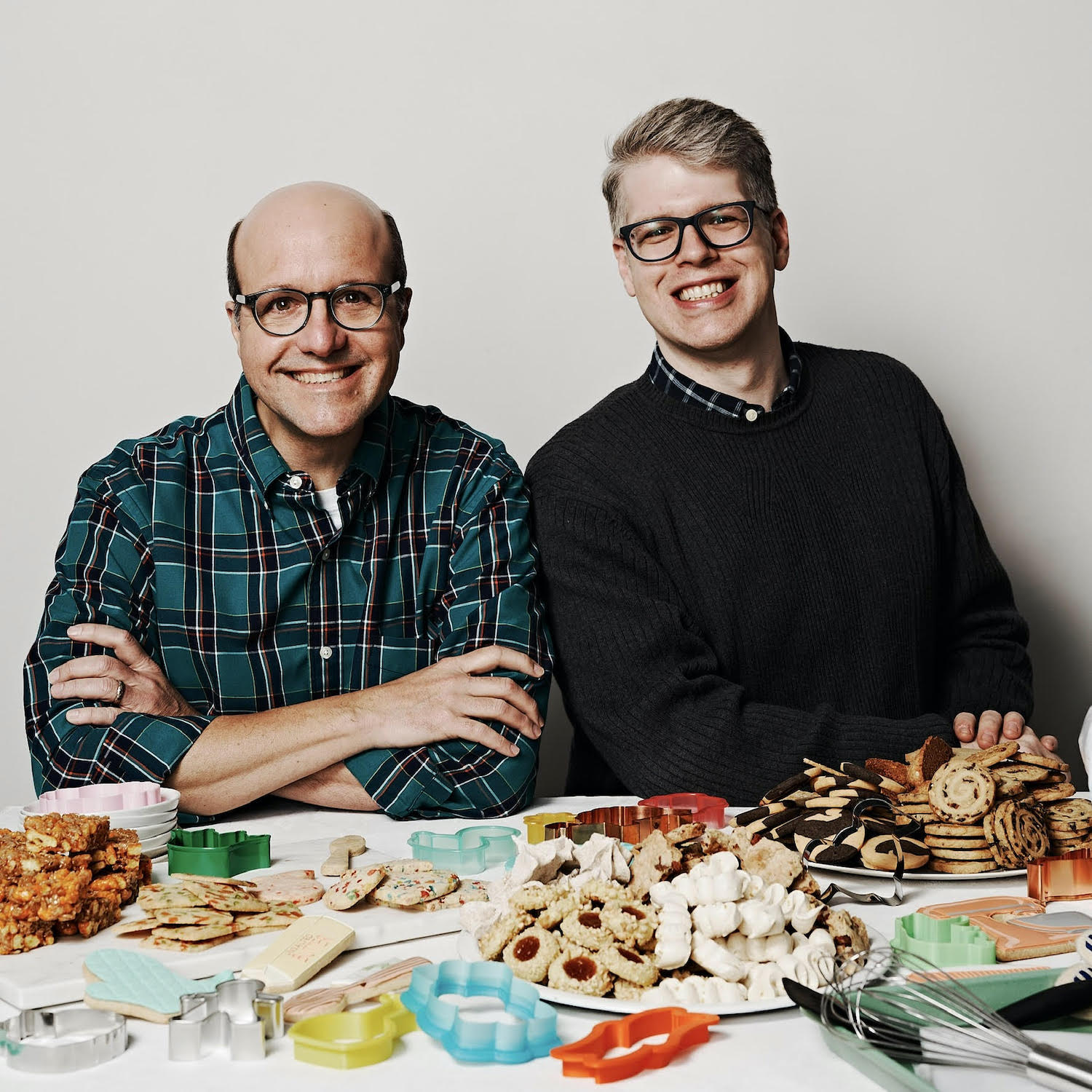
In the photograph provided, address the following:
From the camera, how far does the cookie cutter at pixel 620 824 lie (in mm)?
1451

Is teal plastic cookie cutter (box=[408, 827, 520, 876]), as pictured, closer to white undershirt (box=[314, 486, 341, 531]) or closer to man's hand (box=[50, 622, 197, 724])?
man's hand (box=[50, 622, 197, 724])

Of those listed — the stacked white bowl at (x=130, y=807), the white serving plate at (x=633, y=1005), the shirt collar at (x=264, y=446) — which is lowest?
the white serving plate at (x=633, y=1005)

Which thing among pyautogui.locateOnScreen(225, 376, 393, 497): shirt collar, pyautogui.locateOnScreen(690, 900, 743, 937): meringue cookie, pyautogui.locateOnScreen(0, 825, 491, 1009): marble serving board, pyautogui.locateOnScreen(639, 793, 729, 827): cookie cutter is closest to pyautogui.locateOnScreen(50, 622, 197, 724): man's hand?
pyautogui.locateOnScreen(225, 376, 393, 497): shirt collar

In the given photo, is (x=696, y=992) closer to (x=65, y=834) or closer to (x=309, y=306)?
(x=65, y=834)

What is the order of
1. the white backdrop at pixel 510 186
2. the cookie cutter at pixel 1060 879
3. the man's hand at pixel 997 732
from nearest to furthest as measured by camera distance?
1. the cookie cutter at pixel 1060 879
2. the man's hand at pixel 997 732
3. the white backdrop at pixel 510 186

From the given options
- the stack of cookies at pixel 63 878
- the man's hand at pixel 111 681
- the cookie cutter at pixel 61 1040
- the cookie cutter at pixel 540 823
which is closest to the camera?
the cookie cutter at pixel 61 1040

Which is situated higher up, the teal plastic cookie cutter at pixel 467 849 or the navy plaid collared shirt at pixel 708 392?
the navy plaid collared shirt at pixel 708 392

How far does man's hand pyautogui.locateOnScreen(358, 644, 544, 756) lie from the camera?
1.92 m

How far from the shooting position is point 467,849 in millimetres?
1452

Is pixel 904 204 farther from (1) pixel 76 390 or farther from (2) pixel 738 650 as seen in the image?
(1) pixel 76 390

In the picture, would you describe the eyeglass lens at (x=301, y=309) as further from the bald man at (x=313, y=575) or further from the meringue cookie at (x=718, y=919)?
the meringue cookie at (x=718, y=919)

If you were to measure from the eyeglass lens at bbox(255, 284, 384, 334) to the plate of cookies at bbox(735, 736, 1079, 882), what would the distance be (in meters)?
1.04

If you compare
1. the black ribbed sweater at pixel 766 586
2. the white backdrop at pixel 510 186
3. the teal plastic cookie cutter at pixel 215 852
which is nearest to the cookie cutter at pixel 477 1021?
the teal plastic cookie cutter at pixel 215 852

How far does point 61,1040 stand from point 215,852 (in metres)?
0.44
